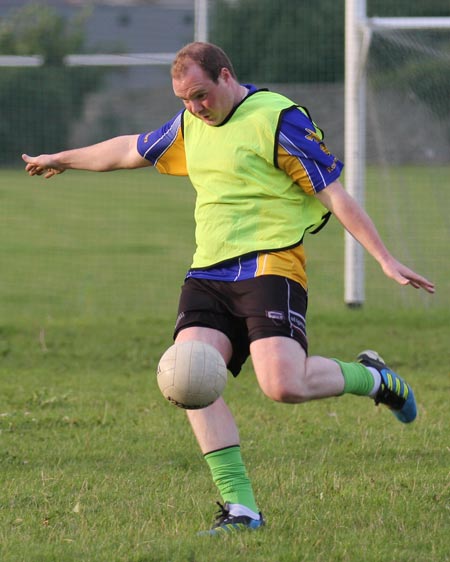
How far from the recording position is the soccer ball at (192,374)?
4.57m

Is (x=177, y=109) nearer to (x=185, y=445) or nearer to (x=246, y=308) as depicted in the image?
(x=185, y=445)

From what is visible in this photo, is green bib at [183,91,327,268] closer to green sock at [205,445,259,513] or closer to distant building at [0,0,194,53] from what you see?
green sock at [205,445,259,513]

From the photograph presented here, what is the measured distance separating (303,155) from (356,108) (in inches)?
282

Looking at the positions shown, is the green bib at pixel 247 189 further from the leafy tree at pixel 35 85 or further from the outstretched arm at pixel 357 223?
the leafy tree at pixel 35 85

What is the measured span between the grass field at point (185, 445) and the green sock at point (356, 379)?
51 centimetres

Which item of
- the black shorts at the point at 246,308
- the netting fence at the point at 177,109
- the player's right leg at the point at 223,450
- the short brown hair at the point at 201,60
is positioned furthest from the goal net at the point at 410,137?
the player's right leg at the point at 223,450

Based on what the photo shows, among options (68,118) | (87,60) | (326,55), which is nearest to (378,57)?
(326,55)

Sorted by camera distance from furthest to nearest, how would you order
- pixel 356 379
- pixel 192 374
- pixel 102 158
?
pixel 102 158 < pixel 356 379 < pixel 192 374

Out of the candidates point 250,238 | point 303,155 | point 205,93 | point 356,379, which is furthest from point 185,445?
point 205,93

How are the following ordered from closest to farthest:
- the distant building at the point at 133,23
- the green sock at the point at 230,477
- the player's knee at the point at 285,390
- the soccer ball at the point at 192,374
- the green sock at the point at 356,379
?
the soccer ball at the point at 192,374 → the player's knee at the point at 285,390 → the green sock at the point at 230,477 → the green sock at the point at 356,379 → the distant building at the point at 133,23

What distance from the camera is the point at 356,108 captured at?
11859 millimetres

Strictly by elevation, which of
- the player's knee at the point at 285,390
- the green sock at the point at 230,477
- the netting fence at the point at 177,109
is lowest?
the netting fence at the point at 177,109

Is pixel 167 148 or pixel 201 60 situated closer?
pixel 201 60

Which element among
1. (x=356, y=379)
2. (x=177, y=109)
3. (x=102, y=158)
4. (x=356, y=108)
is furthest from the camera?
(x=177, y=109)
